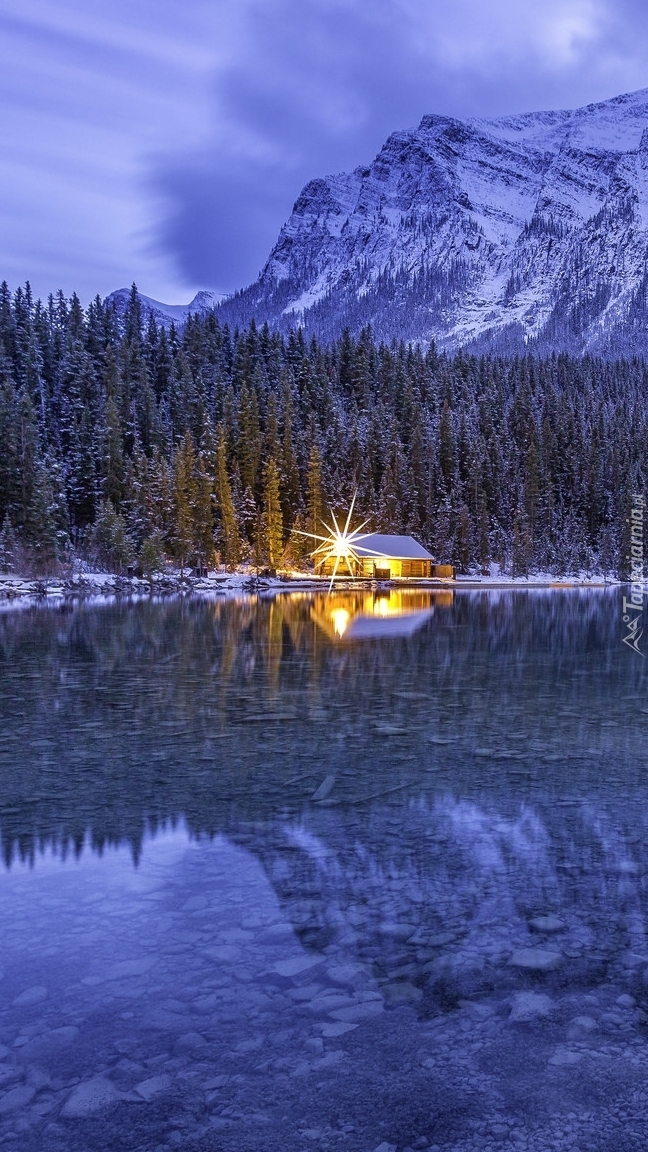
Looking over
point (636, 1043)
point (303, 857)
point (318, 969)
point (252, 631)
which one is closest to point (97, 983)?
point (318, 969)

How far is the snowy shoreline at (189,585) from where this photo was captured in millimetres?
54781

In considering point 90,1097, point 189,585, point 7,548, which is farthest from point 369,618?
point 189,585

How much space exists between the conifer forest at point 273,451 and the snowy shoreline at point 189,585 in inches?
110

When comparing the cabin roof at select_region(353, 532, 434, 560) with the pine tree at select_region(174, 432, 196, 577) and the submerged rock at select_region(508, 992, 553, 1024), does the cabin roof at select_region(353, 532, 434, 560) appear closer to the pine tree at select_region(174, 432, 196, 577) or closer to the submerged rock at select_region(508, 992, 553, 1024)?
the pine tree at select_region(174, 432, 196, 577)

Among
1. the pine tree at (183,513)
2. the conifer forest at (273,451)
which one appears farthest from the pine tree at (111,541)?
the pine tree at (183,513)

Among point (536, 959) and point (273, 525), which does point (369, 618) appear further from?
point (273, 525)

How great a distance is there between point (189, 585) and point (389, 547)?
2570 centimetres

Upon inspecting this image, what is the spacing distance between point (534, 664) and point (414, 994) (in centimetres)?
1677

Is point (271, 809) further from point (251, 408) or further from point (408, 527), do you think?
point (408, 527)

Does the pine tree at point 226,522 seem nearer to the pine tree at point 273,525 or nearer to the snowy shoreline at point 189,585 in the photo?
the snowy shoreline at point 189,585

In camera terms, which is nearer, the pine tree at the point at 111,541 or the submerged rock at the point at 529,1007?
the submerged rock at the point at 529,1007

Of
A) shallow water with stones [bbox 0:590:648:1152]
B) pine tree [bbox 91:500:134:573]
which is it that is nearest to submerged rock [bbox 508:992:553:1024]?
shallow water with stones [bbox 0:590:648:1152]

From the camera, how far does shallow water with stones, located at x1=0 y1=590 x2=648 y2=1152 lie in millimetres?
3984

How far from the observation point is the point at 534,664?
21031mm
